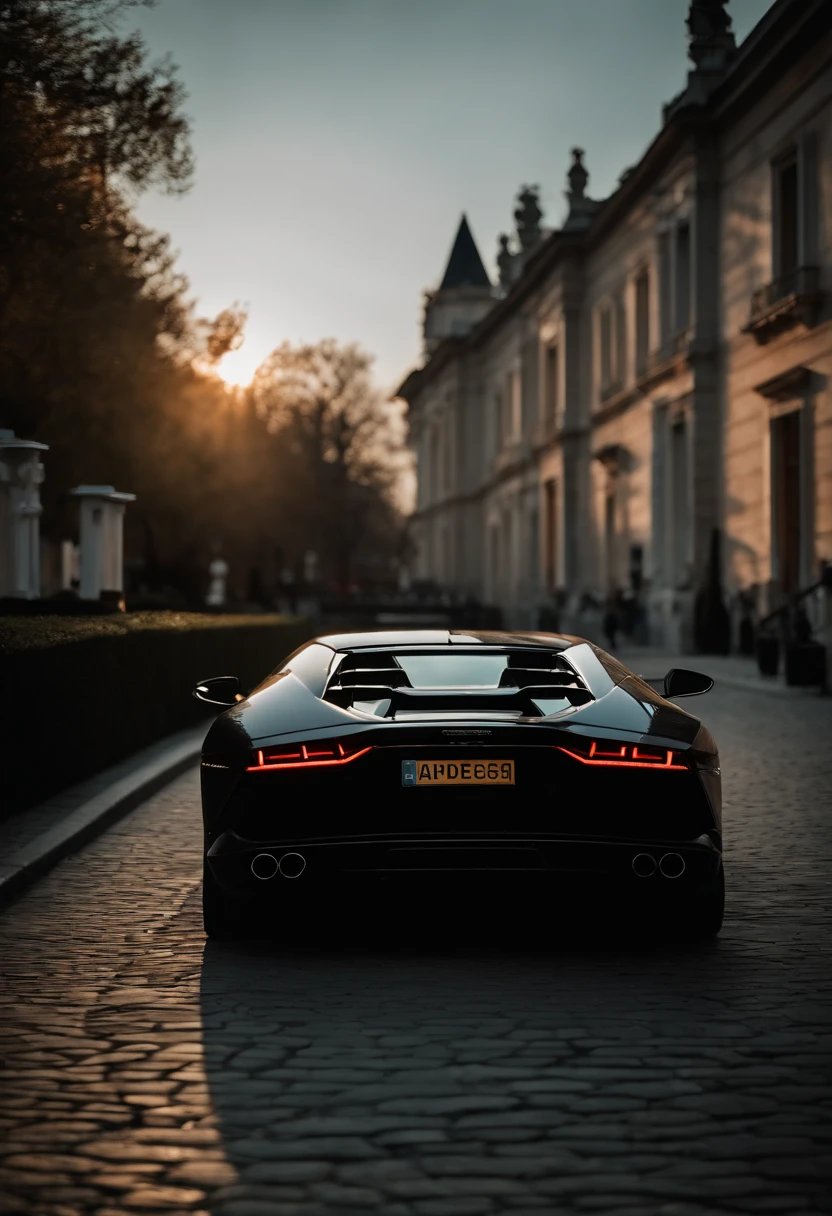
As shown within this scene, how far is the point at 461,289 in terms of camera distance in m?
97.1

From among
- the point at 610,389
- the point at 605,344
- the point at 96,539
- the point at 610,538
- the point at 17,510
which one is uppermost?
the point at 605,344

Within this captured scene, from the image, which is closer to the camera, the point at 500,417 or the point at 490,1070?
the point at 490,1070

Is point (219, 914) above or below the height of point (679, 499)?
below

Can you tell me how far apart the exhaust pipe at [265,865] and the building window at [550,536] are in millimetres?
56410

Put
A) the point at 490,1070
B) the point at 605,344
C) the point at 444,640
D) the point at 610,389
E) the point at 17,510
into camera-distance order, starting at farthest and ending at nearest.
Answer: the point at 605,344
the point at 610,389
the point at 17,510
the point at 444,640
the point at 490,1070

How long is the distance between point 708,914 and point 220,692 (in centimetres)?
261

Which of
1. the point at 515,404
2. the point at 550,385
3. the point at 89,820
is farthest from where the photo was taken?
the point at 515,404

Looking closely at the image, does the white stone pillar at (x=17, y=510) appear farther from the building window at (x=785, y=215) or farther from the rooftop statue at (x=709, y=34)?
the rooftop statue at (x=709, y=34)

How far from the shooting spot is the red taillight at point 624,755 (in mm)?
6770

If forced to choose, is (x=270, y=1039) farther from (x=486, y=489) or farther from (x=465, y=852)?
(x=486, y=489)

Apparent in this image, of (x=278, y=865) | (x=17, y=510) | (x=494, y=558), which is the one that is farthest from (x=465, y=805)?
(x=494, y=558)

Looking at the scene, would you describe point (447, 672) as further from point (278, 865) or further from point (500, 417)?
point (500, 417)

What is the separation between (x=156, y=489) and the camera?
39281mm

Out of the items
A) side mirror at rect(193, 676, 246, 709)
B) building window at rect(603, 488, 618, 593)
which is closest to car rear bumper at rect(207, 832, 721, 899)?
side mirror at rect(193, 676, 246, 709)
